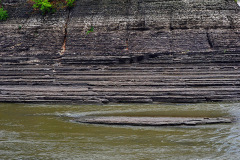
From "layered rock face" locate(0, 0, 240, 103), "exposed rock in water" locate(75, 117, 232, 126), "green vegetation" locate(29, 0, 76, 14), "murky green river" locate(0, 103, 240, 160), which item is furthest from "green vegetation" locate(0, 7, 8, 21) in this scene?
"exposed rock in water" locate(75, 117, 232, 126)

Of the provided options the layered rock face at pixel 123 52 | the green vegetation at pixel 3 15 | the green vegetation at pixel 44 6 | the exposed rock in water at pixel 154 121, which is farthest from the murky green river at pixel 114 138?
the green vegetation at pixel 3 15

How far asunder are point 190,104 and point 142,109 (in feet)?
6.09

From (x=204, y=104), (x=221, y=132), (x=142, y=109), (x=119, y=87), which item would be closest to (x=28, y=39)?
(x=119, y=87)

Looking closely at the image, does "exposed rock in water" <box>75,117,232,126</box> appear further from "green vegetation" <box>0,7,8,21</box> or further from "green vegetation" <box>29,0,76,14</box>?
"green vegetation" <box>0,7,8,21</box>

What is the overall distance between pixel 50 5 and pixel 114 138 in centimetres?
1225

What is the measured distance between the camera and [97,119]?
894 cm

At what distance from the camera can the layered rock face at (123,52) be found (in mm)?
11844

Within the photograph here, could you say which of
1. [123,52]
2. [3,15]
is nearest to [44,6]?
[3,15]

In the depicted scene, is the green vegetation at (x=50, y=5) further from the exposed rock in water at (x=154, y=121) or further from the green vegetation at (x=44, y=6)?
the exposed rock in water at (x=154, y=121)

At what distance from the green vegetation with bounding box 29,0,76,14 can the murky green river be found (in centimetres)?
930

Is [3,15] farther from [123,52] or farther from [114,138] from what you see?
[114,138]

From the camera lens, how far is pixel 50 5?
58.1 feet

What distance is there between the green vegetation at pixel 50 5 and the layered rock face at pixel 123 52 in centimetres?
36

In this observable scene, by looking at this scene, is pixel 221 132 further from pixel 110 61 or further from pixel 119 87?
pixel 110 61
